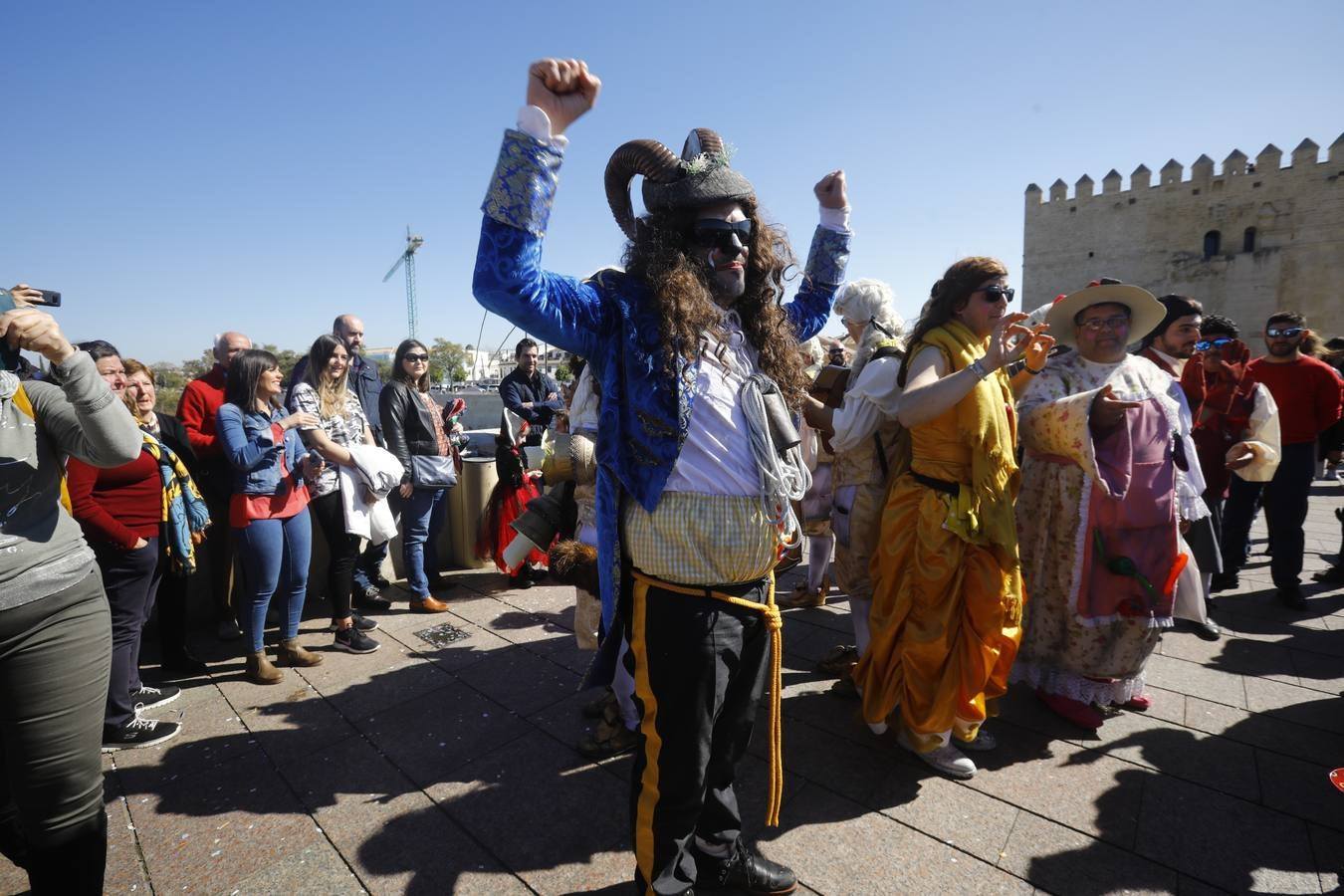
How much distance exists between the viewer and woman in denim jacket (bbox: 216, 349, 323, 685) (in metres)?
3.39

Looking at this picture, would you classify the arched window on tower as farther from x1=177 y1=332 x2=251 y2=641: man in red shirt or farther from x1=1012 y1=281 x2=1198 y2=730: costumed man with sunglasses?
x1=177 y1=332 x2=251 y2=641: man in red shirt

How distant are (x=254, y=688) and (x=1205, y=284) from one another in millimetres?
41392

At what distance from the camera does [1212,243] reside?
31359mm

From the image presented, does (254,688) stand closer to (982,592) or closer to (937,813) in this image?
(937,813)

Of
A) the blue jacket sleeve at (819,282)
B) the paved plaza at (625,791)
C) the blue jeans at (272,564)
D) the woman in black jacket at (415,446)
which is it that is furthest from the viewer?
the woman in black jacket at (415,446)

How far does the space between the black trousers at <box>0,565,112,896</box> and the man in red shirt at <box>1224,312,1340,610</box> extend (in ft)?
21.2

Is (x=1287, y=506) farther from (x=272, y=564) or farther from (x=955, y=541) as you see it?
(x=272, y=564)

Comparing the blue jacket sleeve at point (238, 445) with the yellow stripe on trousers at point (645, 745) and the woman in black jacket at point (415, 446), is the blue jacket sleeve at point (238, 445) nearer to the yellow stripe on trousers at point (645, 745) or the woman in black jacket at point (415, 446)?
the woman in black jacket at point (415, 446)

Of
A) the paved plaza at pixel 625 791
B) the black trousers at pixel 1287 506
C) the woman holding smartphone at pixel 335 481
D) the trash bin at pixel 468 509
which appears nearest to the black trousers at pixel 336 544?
the woman holding smartphone at pixel 335 481

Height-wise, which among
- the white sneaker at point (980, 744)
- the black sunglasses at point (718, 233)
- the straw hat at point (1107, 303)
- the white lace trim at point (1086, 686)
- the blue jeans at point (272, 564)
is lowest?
the white sneaker at point (980, 744)

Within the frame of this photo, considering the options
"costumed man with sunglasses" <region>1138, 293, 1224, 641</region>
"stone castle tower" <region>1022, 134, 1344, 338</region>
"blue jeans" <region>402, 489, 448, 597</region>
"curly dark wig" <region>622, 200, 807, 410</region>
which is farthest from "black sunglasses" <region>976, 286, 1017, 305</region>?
"stone castle tower" <region>1022, 134, 1344, 338</region>

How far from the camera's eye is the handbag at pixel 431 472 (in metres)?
4.62

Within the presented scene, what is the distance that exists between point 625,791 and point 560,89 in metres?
2.41

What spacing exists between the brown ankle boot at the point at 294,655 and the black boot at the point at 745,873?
8.91ft
